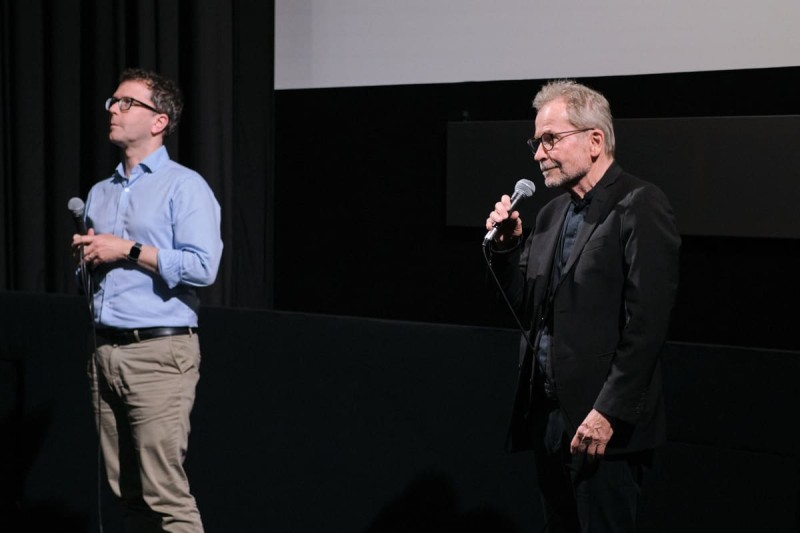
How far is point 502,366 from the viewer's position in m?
2.79

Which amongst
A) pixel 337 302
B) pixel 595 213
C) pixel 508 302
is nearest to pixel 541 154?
pixel 595 213

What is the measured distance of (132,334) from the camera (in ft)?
8.89

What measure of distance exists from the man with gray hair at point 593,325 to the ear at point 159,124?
→ 3.54 ft

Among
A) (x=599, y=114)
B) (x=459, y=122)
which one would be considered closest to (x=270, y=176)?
(x=459, y=122)

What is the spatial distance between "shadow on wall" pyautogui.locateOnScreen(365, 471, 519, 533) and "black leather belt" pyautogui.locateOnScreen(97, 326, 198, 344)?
808 millimetres

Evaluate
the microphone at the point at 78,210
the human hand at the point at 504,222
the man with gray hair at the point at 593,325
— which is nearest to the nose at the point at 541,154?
the man with gray hair at the point at 593,325

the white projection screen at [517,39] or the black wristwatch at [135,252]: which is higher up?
the white projection screen at [517,39]

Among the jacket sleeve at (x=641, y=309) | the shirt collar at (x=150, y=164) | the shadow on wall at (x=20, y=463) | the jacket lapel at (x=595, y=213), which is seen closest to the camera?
the jacket sleeve at (x=641, y=309)

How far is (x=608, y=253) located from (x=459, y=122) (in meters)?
1.41

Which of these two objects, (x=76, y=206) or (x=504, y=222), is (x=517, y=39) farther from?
(x=76, y=206)

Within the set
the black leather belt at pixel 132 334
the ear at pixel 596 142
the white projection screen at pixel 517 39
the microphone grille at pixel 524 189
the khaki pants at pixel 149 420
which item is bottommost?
the khaki pants at pixel 149 420

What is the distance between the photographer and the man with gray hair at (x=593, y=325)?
204 cm

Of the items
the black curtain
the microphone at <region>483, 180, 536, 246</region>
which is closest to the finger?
the microphone at <region>483, 180, 536, 246</region>

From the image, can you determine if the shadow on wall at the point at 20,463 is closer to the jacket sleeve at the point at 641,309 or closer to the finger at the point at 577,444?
the finger at the point at 577,444
